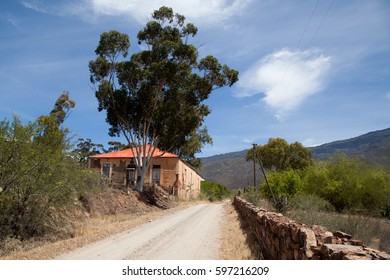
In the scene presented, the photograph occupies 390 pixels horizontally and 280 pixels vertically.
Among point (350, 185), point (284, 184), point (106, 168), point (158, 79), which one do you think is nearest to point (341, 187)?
point (350, 185)

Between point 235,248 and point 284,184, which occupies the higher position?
point 284,184

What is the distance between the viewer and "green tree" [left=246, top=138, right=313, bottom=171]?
202 ft

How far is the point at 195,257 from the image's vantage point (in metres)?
8.59

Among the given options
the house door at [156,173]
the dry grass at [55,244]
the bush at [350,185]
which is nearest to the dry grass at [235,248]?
the dry grass at [55,244]

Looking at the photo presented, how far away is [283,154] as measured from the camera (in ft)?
202

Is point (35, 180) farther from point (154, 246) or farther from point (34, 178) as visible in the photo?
point (154, 246)

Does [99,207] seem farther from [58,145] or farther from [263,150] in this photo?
[263,150]

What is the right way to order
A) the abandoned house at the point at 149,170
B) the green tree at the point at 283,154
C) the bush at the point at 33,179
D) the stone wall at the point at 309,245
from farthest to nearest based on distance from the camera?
the green tree at the point at 283,154, the abandoned house at the point at 149,170, the bush at the point at 33,179, the stone wall at the point at 309,245

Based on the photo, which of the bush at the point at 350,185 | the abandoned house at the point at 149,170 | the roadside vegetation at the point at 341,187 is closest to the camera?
the roadside vegetation at the point at 341,187

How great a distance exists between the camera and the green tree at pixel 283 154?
202 feet

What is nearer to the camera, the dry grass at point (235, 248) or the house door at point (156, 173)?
the dry grass at point (235, 248)

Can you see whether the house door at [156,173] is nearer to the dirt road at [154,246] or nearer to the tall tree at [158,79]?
the tall tree at [158,79]

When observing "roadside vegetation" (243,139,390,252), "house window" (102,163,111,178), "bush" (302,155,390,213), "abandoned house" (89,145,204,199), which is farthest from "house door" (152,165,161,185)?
"bush" (302,155,390,213)
